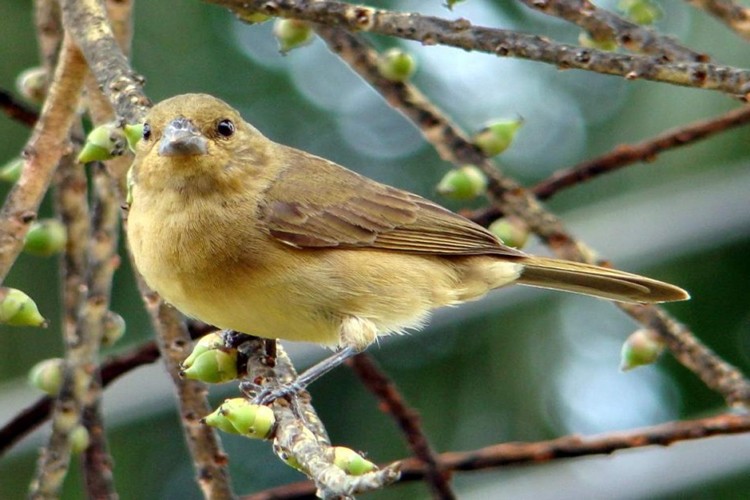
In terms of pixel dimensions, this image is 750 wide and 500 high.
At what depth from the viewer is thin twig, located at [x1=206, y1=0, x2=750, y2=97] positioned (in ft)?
8.38

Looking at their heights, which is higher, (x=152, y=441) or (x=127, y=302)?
(x=127, y=302)

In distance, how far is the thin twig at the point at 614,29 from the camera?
2932 millimetres

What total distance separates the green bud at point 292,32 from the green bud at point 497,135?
0.58 metres

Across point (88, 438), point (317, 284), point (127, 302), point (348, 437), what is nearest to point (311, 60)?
point (127, 302)

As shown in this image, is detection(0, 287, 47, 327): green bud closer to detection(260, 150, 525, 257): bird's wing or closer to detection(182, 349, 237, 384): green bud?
detection(182, 349, 237, 384): green bud

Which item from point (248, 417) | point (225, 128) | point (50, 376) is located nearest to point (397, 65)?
point (225, 128)

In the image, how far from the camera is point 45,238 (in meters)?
3.20

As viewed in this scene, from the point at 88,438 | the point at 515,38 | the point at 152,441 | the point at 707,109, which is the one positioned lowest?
the point at 88,438

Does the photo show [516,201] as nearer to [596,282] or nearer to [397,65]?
[397,65]

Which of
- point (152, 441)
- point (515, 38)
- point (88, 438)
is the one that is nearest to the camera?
point (515, 38)

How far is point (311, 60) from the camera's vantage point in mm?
7648

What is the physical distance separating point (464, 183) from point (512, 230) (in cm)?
Answer: 23

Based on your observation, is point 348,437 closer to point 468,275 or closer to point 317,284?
point 468,275

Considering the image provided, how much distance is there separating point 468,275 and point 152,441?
3134 mm
